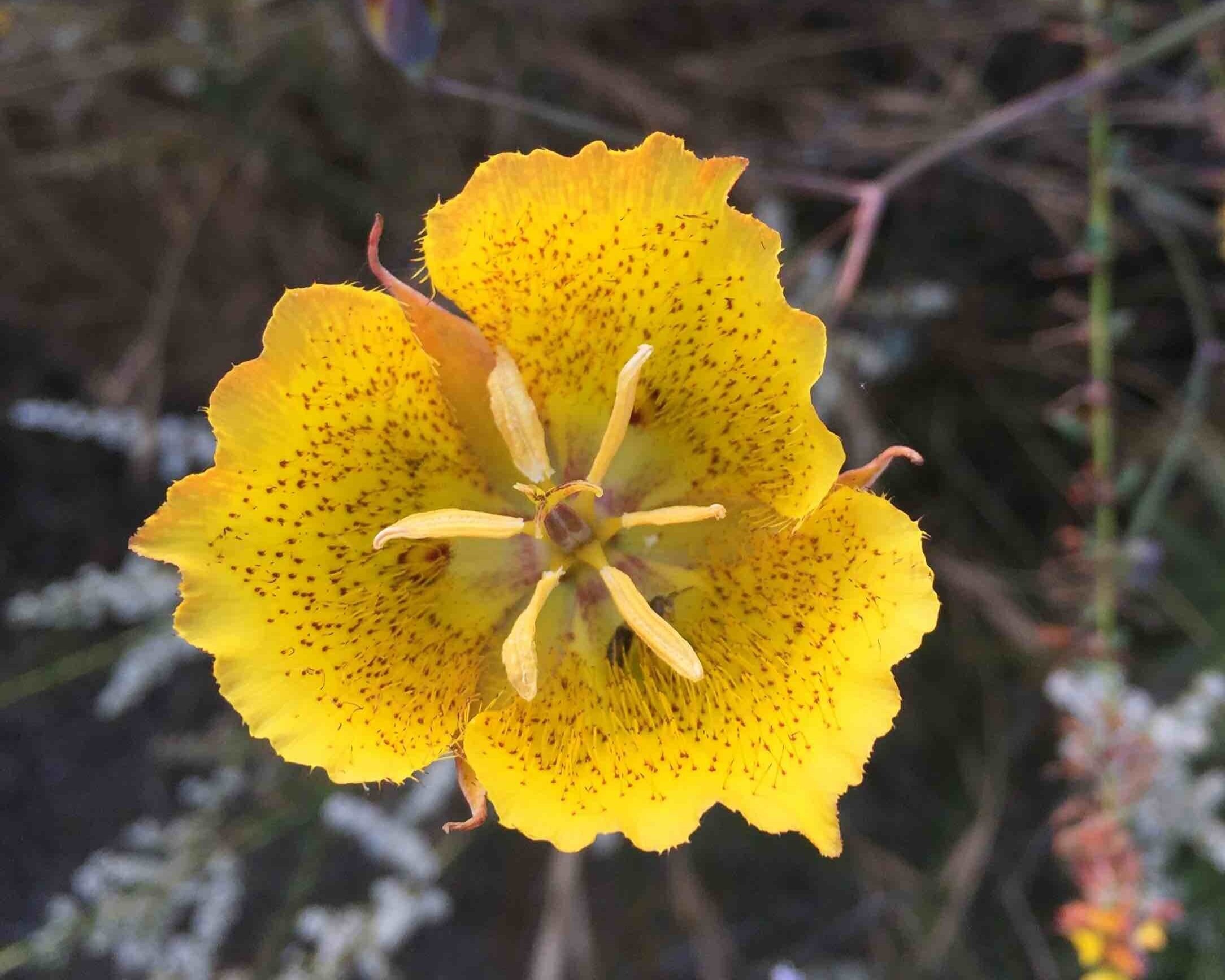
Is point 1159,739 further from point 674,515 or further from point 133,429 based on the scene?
point 133,429

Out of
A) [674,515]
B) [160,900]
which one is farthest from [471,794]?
[160,900]

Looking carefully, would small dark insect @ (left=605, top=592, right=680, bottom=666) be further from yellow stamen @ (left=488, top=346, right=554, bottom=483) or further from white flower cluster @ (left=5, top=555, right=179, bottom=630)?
white flower cluster @ (left=5, top=555, right=179, bottom=630)

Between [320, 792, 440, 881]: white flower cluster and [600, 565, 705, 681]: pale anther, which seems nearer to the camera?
[600, 565, 705, 681]: pale anther

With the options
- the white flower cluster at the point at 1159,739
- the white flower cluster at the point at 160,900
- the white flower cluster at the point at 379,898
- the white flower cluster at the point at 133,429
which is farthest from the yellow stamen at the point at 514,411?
the white flower cluster at the point at 160,900

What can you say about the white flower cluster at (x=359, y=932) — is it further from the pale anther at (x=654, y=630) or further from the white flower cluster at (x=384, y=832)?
the pale anther at (x=654, y=630)

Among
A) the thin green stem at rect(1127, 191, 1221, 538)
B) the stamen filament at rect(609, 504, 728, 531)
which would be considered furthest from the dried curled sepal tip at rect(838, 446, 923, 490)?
the thin green stem at rect(1127, 191, 1221, 538)
